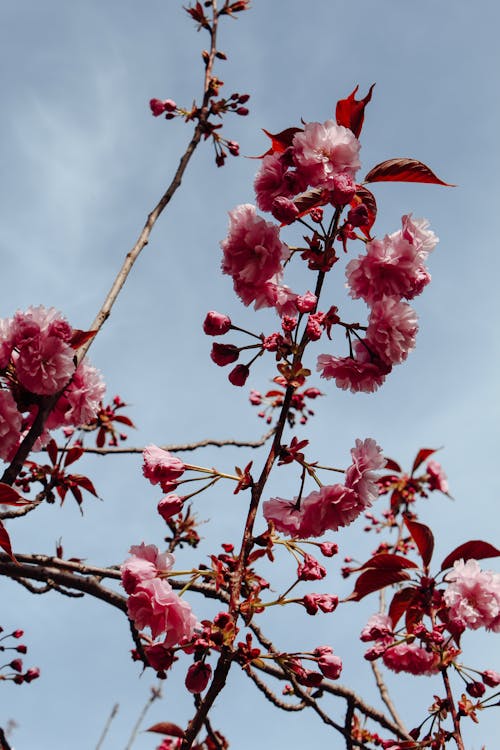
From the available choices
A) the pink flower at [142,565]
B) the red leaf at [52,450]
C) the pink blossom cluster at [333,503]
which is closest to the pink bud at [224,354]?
the pink blossom cluster at [333,503]

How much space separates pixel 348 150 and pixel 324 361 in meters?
0.52

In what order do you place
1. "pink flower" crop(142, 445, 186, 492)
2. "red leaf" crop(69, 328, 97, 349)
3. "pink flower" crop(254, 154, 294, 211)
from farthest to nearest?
"red leaf" crop(69, 328, 97, 349) < "pink flower" crop(254, 154, 294, 211) < "pink flower" crop(142, 445, 186, 492)

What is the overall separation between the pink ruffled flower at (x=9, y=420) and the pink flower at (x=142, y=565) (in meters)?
0.77

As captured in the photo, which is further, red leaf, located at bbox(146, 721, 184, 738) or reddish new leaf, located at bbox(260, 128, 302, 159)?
red leaf, located at bbox(146, 721, 184, 738)

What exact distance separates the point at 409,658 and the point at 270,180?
1.93 metres

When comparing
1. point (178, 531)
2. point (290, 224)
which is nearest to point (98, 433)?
point (178, 531)

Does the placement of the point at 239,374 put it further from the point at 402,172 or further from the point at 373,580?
the point at 373,580

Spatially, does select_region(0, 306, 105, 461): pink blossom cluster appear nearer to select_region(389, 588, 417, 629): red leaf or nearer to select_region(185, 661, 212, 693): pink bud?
select_region(185, 661, 212, 693): pink bud

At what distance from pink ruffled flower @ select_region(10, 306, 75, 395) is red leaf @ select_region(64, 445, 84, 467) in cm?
110

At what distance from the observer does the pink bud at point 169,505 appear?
1.38 meters

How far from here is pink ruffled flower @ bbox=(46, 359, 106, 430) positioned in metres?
2.23

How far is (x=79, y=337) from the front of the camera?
79.0 inches

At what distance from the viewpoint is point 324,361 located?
1.60 metres

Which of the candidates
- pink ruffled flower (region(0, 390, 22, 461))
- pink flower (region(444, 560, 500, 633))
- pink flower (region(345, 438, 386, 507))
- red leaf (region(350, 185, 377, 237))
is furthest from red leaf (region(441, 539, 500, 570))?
pink ruffled flower (region(0, 390, 22, 461))
